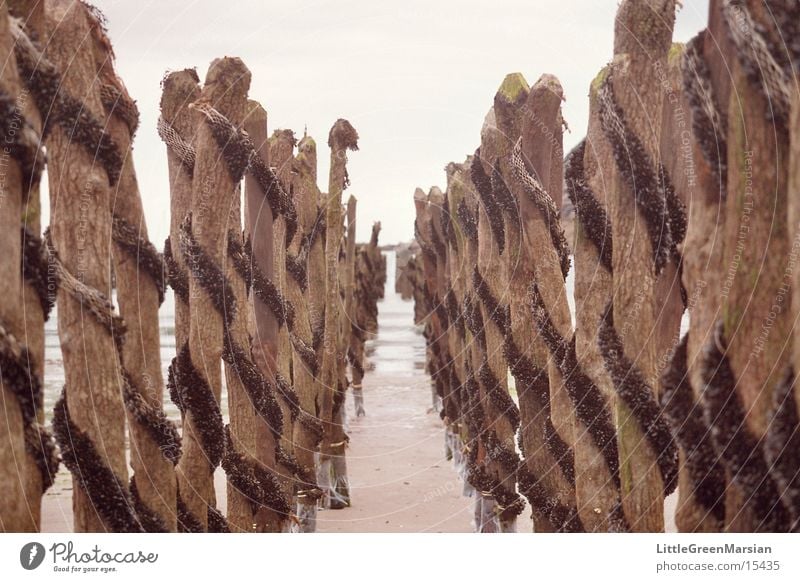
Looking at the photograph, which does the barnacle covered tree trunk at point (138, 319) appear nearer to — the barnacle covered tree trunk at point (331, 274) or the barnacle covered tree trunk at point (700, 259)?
the barnacle covered tree trunk at point (700, 259)

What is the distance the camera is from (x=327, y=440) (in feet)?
22.9

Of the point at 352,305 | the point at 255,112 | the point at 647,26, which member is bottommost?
the point at 352,305

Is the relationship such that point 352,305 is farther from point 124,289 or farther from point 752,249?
point 752,249

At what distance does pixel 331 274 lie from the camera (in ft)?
23.6

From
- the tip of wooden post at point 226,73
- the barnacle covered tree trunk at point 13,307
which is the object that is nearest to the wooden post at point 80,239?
the barnacle covered tree trunk at point 13,307

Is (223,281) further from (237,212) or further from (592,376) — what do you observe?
(592,376)

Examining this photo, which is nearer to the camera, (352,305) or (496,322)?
(496,322)

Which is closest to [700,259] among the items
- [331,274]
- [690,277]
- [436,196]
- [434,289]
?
[690,277]

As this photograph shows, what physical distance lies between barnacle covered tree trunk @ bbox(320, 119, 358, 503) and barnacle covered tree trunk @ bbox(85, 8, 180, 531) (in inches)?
136

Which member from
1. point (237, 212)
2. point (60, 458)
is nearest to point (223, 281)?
point (237, 212)

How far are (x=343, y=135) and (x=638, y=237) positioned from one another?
4345 mm

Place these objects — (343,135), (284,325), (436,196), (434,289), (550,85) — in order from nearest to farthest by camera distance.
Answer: (550,85) → (284,325) → (343,135) → (436,196) → (434,289)

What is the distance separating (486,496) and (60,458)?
2966mm

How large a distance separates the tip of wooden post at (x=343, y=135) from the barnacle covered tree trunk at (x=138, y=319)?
12.1ft
